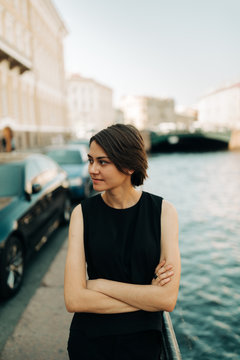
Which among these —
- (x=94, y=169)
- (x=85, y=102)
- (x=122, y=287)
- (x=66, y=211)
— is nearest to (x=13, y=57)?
(x=66, y=211)

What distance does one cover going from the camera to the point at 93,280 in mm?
1639

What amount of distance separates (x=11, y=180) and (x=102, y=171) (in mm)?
3601

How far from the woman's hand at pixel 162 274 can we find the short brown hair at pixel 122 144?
1.50 feet

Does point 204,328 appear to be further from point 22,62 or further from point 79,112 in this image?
point 79,112

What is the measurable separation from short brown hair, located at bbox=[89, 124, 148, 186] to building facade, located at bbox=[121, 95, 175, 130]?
11214 cm

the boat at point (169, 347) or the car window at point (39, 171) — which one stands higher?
the car window at point (39, 171)

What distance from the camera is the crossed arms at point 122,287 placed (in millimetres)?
1562

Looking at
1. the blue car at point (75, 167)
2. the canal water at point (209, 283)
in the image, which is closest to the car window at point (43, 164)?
the blue car at point (75, 167)

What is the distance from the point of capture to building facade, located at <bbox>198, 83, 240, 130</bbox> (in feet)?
237

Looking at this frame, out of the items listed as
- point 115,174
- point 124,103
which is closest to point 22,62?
point 115,174

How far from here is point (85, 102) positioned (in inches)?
3435

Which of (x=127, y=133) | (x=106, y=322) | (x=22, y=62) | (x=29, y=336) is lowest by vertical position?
(x=29, y=336)

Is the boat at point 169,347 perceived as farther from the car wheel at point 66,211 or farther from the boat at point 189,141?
the boat at point 189,141

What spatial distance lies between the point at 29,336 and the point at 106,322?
6.28ft
